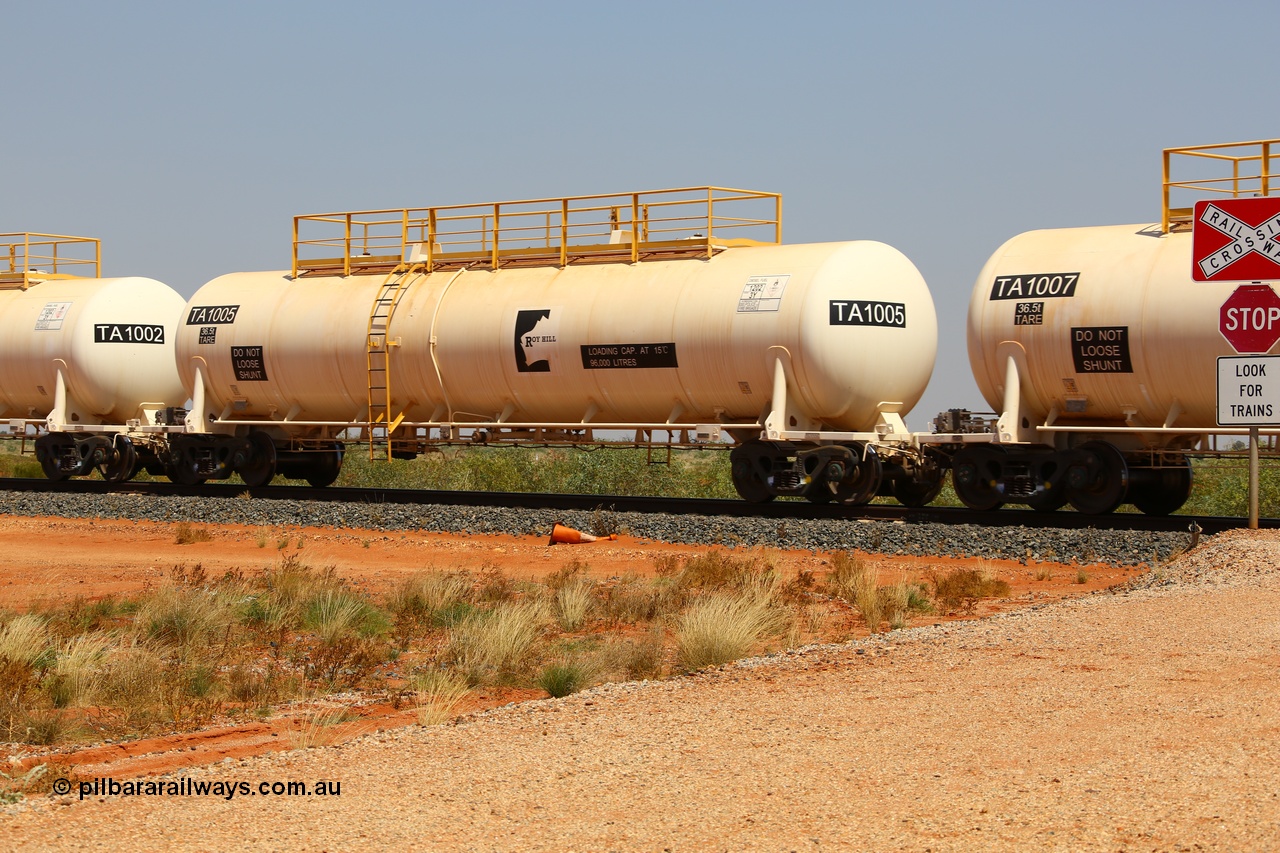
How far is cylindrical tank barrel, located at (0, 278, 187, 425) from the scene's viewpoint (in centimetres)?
3014

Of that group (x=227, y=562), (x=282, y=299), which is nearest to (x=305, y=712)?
(x=227, y=562)

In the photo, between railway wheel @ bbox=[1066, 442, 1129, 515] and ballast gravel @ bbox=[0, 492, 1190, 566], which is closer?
ballast gravel @ bbox=[0, 492, 1190, 566]

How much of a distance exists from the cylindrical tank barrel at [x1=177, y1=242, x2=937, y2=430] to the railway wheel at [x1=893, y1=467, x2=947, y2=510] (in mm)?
1181

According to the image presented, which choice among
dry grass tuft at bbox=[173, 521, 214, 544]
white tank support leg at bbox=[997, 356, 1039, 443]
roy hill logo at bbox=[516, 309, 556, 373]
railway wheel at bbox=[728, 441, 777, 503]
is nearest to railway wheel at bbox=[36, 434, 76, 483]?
dry grass tuft at bbox=[173, 521, 214, 544]

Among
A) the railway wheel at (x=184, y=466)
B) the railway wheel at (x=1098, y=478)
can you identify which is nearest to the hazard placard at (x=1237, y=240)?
the railway wheel at (x=1098, y=478)

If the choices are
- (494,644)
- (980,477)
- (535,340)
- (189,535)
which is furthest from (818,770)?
(535,340)

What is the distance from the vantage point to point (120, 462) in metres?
30.7

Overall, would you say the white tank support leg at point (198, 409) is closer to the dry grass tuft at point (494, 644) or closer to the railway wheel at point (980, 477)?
the railway wheel at point (980, 477)

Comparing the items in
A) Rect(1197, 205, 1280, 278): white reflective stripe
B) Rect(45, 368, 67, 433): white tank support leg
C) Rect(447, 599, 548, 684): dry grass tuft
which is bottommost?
Rect(447, 599, 548, 684): dry grass tuft

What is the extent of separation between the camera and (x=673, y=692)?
29.7 feet

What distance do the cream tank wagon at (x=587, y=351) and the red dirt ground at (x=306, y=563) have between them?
3161 mm

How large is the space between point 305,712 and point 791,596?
6377 millimetres

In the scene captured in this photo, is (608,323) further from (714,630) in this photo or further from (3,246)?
(3,246)

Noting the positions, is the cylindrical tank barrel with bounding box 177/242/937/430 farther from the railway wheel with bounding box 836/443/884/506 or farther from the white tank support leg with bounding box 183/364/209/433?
the railway wheel with bounding box 836/443/884/506
